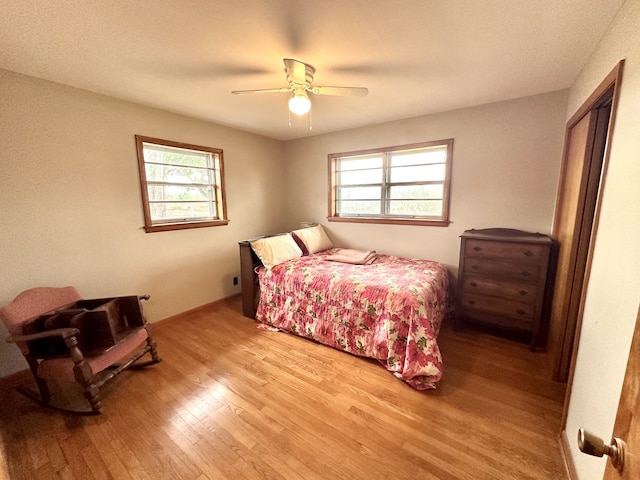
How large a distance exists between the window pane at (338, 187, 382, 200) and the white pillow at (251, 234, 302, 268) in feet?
3.72

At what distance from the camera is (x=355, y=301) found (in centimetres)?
227

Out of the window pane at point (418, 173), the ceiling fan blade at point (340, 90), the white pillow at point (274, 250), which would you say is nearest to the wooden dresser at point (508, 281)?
the window pane at point (418, 173)

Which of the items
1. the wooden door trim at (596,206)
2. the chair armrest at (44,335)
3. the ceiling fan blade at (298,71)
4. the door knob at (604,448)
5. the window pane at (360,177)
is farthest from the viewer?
the window pane at (360,177)

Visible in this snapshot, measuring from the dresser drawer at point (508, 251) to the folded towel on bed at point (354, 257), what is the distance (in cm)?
102

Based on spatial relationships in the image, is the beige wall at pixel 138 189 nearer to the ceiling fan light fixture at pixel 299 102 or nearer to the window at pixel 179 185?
the window at pixel 179 185

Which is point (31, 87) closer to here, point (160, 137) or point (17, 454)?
point (160, 137)

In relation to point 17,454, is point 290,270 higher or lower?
higher

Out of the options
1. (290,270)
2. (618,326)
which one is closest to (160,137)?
(290,270)

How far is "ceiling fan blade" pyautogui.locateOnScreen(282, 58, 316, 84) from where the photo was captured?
66.4 inches

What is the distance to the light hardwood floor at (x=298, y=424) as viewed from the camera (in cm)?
133

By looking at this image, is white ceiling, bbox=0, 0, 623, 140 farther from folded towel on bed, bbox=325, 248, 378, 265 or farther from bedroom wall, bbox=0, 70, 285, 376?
folded towel on bed, bbox=325, 248, 378, 265

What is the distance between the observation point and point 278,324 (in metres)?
2.78

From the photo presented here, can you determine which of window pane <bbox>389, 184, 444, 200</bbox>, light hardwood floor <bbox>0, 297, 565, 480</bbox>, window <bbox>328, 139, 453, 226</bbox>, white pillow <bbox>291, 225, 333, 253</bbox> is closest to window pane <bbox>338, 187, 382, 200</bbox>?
window <bbox>328, 139, 453, 226</bbox>

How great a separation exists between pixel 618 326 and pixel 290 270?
2.31 m
